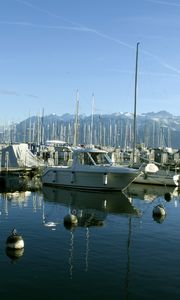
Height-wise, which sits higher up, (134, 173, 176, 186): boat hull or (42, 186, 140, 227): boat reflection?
(134, 173, 176, 186): boat hull

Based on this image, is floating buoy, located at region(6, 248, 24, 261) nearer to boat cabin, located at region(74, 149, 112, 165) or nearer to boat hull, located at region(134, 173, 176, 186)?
boat cabin, located at region(74, 149, 112, 165)

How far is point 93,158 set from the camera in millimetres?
45531

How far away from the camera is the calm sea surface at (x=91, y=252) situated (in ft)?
54.2

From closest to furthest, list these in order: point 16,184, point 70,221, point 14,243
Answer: point 14,243, point 70,221, point 16,184

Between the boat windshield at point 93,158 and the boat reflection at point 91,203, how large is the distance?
9.98 feet

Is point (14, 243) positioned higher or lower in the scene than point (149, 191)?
higher

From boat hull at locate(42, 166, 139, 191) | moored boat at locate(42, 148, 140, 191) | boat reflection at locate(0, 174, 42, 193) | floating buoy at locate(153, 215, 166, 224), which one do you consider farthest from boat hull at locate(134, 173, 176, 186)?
floating buoy at locate(153, 215, 166, 224)

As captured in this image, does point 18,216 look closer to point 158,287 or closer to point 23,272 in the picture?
point 23,272

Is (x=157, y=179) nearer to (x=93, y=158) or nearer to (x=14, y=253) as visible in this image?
(x=93, y=158)

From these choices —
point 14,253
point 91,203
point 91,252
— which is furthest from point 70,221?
point 91,203

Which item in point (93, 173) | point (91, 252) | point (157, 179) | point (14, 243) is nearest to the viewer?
point (14, 243)

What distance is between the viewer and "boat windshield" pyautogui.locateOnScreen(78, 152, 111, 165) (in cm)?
4538

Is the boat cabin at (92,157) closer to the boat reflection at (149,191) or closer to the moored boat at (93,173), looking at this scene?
the moored boat at (93,173)

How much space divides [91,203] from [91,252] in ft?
52.2
